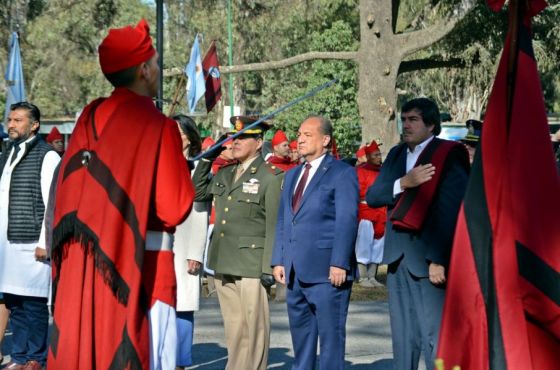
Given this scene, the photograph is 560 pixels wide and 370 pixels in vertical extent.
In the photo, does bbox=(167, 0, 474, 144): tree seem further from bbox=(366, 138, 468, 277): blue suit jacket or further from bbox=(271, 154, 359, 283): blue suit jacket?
bbox=(366, 138, 468, 277): blue suit jacket

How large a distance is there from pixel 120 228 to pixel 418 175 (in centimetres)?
236

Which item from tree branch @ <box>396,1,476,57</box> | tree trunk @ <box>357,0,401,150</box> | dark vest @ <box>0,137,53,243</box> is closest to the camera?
dark vest @ <box>0,137,53,243</box>

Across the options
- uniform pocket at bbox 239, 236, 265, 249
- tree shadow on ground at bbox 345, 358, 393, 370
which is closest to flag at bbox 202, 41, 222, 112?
tree shadow on ground at bbox 345, 358, 393, 370

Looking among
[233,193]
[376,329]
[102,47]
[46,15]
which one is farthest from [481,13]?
[46,15]

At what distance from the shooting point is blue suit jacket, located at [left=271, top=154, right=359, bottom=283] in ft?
25.5

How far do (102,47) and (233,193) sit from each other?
3.38 m

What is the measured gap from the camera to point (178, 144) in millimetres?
5262

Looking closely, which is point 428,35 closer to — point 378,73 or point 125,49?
point 378,73

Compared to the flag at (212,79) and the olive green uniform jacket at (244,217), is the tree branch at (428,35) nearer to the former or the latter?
the flag at (212,79)

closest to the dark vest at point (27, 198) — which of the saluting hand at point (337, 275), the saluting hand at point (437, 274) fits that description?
the saluting hand at point (337, 275)

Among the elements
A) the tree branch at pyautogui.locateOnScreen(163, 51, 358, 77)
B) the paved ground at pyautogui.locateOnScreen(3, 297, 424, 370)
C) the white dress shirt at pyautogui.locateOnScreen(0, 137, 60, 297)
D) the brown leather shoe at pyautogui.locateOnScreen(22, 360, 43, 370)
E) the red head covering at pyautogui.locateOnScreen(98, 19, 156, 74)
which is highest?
the tree branch at pyautogui.locateOnScreen(163, 51, 358, 77)

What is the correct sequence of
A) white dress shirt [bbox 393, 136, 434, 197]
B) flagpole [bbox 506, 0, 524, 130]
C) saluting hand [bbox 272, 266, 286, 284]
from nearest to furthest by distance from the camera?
flagpole [bbox 506, 0, 524, 130] < white dress shirt [bbox 393, 136, 434, 197] < saluting hand [bbox 272, 266, 286, 284]

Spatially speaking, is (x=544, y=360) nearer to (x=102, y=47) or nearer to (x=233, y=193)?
(x=102, y=47)

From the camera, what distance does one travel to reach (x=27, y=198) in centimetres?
899
